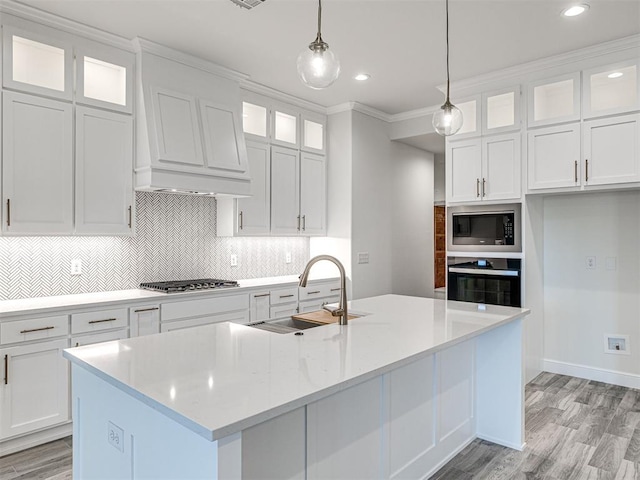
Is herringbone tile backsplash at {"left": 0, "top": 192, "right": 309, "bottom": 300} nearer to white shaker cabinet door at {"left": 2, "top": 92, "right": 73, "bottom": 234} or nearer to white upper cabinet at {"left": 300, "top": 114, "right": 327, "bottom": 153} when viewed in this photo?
white shaker cabinet door at {"left": 2, "top": 92, "right": 73, "bottom": 234}

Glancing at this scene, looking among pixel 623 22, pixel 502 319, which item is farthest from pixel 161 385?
pixel 623 22

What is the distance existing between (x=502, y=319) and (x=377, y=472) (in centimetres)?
105

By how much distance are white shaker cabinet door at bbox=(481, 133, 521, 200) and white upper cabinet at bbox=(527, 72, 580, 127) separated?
239mm

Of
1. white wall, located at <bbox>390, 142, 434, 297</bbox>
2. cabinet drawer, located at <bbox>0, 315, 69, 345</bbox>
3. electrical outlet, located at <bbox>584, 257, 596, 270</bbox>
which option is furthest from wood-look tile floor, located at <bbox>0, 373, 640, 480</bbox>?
white wall, located at <bbox>390, 142, 434, 297</bbox>

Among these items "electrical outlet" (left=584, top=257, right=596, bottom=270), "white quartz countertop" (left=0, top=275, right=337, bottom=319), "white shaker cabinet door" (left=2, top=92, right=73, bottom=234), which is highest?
"white shaker cabinet door" (left=2, top=92, right=73, bottom=234)

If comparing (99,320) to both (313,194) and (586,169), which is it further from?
(586,169)

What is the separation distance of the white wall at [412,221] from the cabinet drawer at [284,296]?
1.71 meters

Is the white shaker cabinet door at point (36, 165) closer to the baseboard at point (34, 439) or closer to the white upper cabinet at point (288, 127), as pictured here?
the baseboard at point (34, 439)

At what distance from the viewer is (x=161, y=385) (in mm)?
1329

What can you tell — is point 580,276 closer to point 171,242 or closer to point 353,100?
point 353,100

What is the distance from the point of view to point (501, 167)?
3.99 metres

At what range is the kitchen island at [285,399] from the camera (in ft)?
4.01

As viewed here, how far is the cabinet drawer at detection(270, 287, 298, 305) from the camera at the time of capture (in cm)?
419

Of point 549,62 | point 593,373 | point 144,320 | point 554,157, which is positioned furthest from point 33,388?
point 549,62
